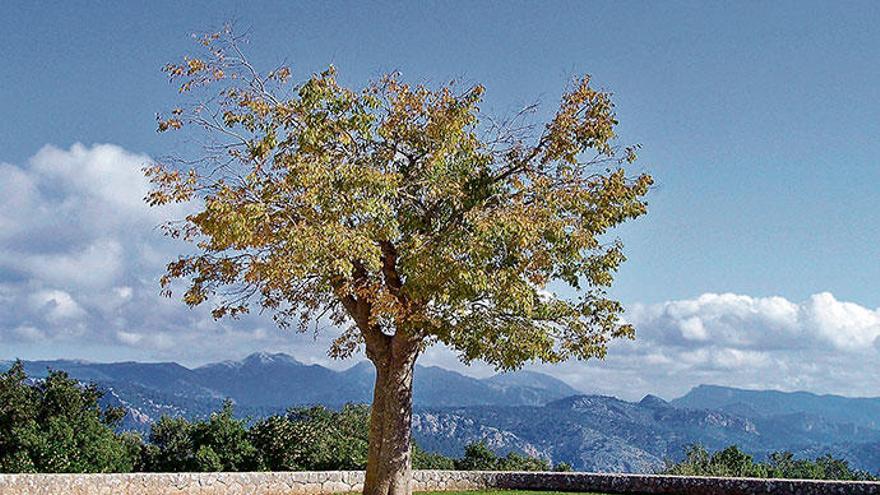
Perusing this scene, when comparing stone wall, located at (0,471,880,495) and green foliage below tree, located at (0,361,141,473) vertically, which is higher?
green foliage below tree, located at (0,361,141,473)

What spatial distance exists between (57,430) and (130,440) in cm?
488

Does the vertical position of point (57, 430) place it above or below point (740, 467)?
above

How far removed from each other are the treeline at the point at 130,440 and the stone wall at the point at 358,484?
4.36 m

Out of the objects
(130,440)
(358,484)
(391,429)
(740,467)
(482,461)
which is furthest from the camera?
(482,461)

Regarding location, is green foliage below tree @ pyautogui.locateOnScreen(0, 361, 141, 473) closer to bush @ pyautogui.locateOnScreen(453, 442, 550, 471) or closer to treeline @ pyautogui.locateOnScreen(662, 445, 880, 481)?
bush @ pyautogui.locateOnScreen(453, 442, 550, 471)

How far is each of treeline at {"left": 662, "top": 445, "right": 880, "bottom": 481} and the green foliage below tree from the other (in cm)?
1705

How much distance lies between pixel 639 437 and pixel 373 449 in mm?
161111

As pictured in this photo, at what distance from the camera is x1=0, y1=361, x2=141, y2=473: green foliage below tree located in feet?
80.8

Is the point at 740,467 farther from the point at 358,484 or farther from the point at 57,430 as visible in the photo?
the point at 57,430

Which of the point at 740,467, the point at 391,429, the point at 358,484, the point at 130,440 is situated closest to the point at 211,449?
the point at 130,440

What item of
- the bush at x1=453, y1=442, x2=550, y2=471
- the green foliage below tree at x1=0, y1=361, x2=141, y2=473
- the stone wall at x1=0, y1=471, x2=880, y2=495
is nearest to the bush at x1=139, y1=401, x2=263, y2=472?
the green foliage below tree at x1=0, y1=361, x2=141, y2=473

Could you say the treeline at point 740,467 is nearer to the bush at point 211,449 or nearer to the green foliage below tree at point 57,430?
the bush at point 211,449

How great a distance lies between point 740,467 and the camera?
3197 centimetres

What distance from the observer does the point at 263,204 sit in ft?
56.6
